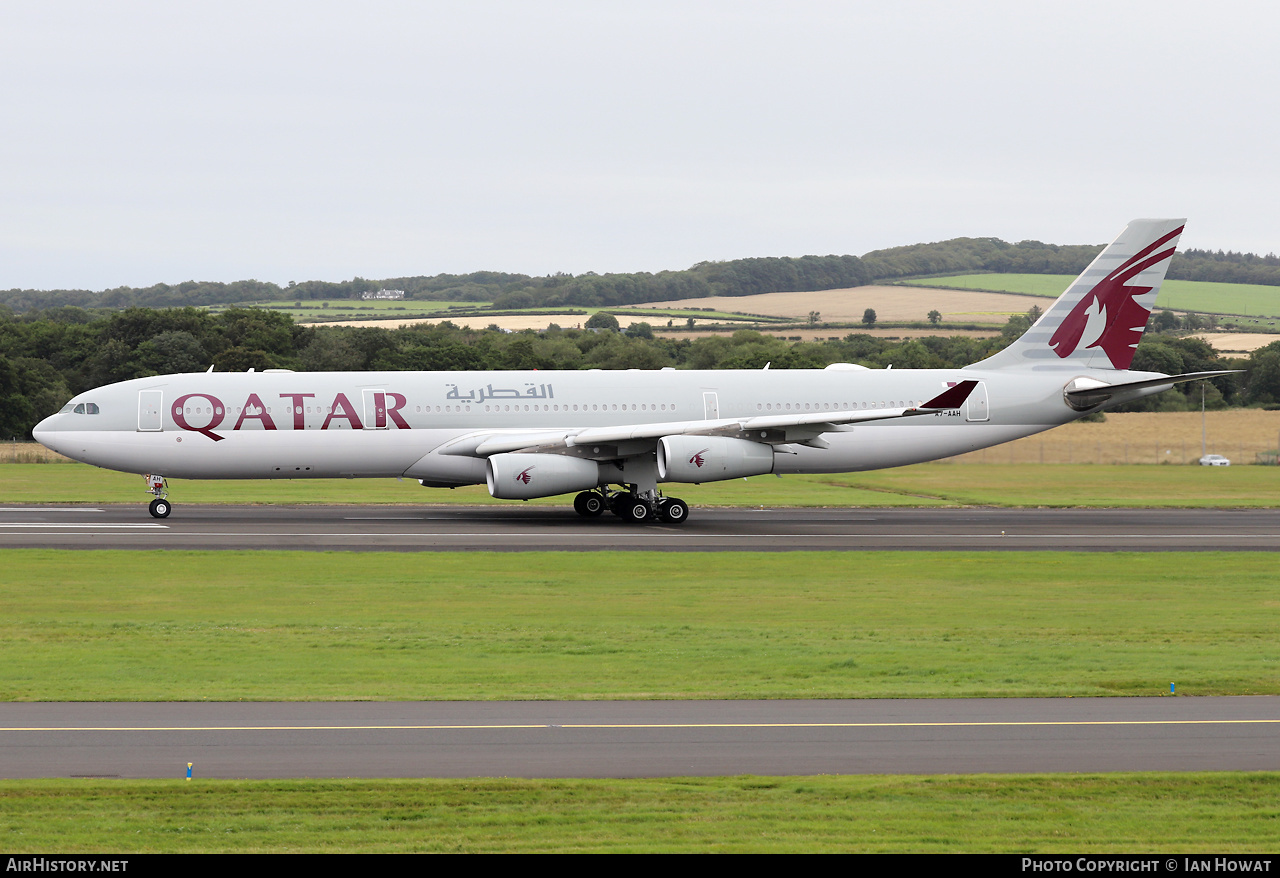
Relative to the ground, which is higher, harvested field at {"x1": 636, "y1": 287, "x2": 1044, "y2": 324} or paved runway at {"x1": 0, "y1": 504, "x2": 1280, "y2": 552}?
harvested field at {"x1": 636, "y1": 287, "x2": 1044, "y2": 324}

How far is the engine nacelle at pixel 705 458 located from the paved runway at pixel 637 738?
2106cm

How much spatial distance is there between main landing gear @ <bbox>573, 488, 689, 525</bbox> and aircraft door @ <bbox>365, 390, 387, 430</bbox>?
20.7 ft

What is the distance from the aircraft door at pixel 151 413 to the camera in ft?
122

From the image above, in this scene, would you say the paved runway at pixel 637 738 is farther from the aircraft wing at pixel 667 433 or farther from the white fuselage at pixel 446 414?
the white fuselage at pixel 446 414

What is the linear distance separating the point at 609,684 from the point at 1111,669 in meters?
6.50

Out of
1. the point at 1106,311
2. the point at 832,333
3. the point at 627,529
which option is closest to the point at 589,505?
the point at 627,529

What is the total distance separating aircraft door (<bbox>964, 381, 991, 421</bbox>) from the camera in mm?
40781

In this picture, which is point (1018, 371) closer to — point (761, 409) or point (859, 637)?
point (761, 409)

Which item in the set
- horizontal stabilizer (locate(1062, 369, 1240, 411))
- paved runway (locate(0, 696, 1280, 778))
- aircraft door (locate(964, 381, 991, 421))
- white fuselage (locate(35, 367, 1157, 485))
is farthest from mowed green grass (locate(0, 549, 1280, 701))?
aircraft door (locate(964, 381, 991, 421))

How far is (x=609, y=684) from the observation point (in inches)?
611

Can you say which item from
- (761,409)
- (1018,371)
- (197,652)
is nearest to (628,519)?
(761,409)

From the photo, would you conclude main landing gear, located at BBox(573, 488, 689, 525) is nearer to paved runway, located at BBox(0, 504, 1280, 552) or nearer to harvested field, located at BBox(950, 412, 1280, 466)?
paved runway, located at BBox(0, 504, 1280, 552)

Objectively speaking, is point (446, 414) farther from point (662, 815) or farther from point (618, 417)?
point (662, 815)

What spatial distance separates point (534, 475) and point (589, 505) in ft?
13.1
